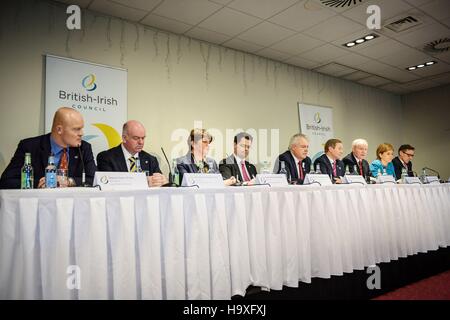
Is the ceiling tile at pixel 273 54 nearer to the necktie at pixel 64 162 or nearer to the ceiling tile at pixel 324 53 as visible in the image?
the ceiling tile at pixel 324 53

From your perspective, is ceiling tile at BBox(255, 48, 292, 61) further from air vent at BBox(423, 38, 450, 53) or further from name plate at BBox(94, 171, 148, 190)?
name plate at BBox(94, 171, 148, 190)

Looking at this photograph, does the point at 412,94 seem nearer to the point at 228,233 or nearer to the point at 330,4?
the point at 330,4

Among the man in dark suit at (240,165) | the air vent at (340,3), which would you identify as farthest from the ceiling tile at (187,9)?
the man in dark suit at (240,165)

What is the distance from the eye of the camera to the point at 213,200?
1.56 metres

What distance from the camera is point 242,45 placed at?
163 inches

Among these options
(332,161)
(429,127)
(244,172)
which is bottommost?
(244,172)

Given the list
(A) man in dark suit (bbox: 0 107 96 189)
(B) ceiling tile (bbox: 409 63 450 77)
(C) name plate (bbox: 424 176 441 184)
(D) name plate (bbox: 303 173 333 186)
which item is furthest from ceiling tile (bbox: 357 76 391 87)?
(A) man in dark suit (bbox: 0 107 96 189)

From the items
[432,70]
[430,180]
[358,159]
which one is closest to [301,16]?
[358,159]

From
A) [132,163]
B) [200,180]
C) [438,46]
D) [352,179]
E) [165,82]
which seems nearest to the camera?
[200,180]

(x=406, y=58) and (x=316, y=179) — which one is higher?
(x=406, y=58)

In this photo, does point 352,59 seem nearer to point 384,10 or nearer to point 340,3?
point 384,10

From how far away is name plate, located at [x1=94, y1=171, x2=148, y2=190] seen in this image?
1.41 m

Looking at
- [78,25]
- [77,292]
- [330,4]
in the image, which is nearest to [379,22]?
[330,4]

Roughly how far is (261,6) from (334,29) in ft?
3.51
